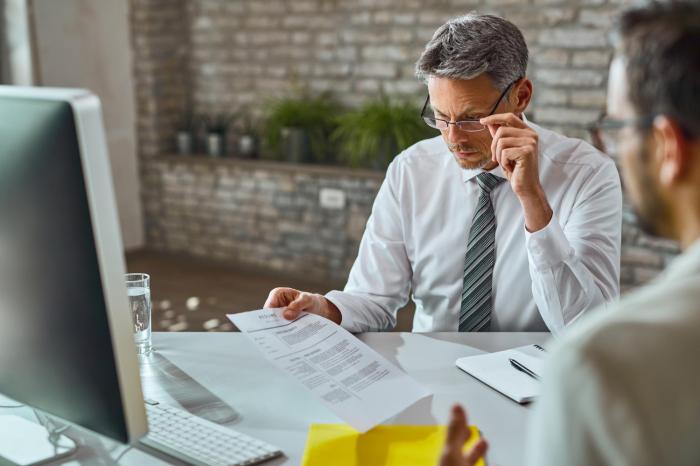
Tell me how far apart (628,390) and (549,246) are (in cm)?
116

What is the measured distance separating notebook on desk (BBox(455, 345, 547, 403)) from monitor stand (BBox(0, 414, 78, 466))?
2.26 ft

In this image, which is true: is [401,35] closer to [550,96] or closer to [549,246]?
[550,96]

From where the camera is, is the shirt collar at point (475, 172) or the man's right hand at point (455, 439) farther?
the shirt collar at point (475, 172)

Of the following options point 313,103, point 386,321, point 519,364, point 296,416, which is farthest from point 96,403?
point 313,103

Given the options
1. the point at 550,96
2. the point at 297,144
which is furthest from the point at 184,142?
the point at 550,96

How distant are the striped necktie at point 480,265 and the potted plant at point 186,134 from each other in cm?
375

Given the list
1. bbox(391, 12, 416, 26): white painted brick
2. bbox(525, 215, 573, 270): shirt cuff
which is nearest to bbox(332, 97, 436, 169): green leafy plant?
bbox(391, 12, 416, 26): white painted brick

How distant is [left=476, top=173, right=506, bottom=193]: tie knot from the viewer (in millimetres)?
2035

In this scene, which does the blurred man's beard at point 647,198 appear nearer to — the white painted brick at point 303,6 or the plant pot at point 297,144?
the plant pot at point 297,144

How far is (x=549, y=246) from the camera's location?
5.78 ft

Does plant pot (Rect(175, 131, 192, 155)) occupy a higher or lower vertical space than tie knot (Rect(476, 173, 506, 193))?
lower

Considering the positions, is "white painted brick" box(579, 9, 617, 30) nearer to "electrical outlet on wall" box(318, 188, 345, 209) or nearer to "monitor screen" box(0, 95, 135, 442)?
"electrical outlet on wall" box(318, 188, 345, 209)

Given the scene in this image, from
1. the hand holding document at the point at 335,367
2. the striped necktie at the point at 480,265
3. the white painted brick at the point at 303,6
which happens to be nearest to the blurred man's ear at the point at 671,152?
the hand holding document at the point at 335,367

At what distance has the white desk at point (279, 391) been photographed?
1.28 meters
